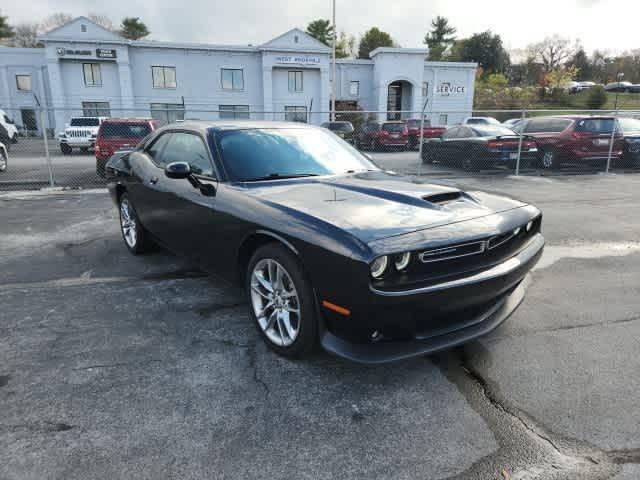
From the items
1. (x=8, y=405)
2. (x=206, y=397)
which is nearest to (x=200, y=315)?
(x=206, y=397)

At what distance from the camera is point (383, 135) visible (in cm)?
1783

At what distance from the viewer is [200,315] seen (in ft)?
11.7

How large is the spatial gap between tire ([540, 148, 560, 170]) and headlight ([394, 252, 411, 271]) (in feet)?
40.6

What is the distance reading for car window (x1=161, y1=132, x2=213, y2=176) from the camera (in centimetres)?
365

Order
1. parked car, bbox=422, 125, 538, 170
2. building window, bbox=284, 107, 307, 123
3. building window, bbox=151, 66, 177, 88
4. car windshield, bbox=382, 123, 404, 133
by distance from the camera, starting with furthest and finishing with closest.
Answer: building window, bbox=151, 66, 177, 88, building window, bbox=284, 107, 307, 123, car windshield, bbox=382, 123, 404, 133, parked car, bbox=422, 125, 538, 170

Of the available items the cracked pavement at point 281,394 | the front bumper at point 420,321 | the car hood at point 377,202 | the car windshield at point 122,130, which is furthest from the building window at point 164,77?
the front bumper at point 420,321

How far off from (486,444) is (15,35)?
236 feet

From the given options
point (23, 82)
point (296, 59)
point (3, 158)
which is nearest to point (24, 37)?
point (23, 82)

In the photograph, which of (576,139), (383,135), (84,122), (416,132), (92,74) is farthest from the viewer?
(92,74)

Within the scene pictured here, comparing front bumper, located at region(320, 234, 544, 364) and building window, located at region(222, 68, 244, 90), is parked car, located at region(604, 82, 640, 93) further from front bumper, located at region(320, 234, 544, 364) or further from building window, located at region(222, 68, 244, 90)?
front bumper, located at region(320, 234, 544, 364)

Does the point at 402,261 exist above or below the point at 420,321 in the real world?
above

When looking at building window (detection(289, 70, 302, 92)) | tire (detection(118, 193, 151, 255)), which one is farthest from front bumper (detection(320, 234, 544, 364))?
building window (detection(289, 70, 302, 92))

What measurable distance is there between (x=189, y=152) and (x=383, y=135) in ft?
48.4

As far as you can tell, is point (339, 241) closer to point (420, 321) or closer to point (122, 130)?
point (420, 321)
